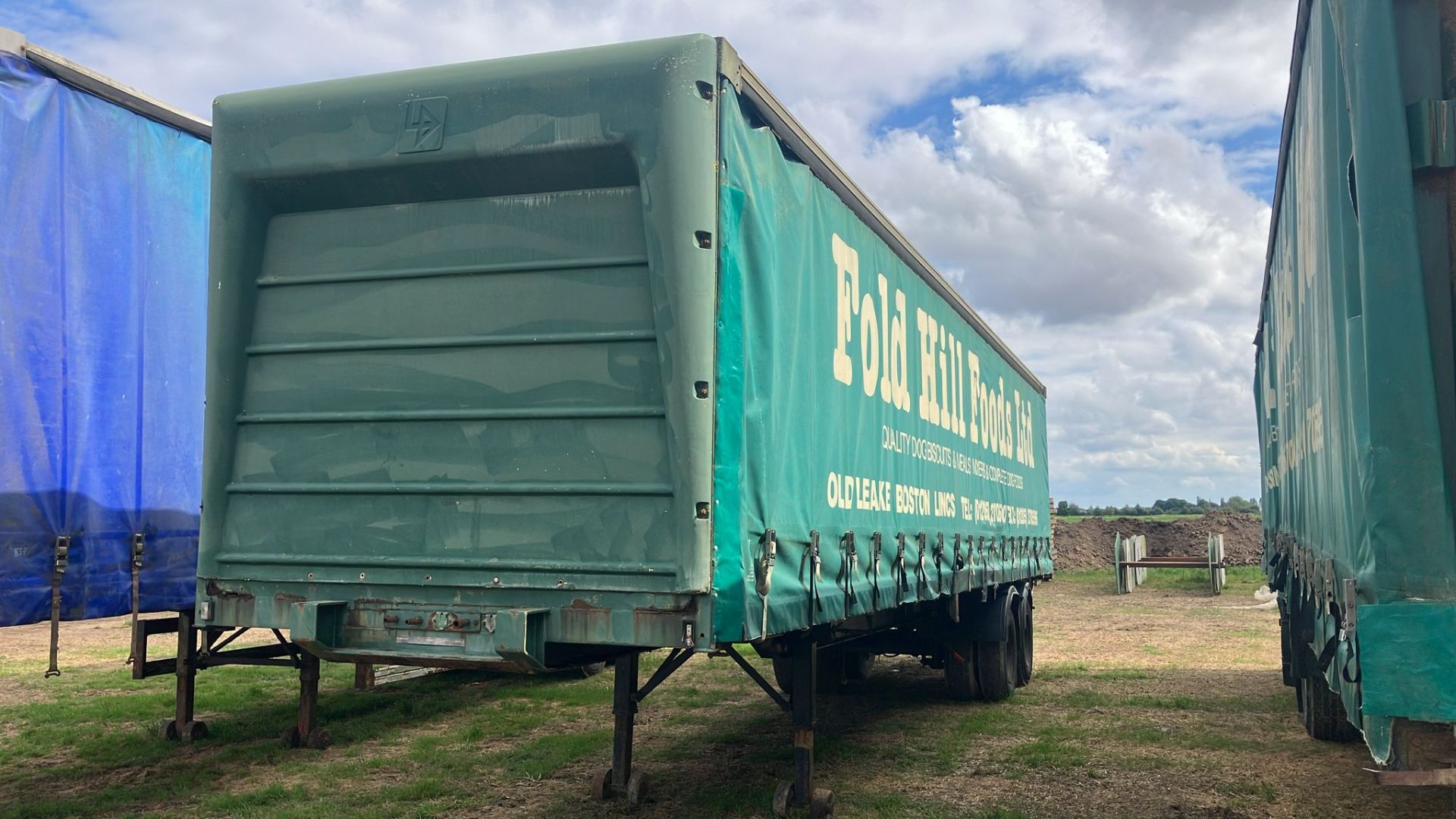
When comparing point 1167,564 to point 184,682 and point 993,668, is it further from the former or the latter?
point 184,682

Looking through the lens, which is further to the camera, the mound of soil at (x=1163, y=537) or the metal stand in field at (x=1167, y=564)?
the mound of soil at (x=1163, y=537)

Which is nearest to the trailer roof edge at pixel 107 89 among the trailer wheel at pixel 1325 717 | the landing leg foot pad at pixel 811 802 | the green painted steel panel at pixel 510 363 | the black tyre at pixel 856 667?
the green painted steel panel at pixel 510 363

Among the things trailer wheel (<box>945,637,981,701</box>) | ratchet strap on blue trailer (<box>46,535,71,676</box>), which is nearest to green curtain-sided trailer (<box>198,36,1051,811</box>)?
ratchet strap on blue trailer (<box>46,535,71,676</box>)

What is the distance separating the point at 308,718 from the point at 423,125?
538cm

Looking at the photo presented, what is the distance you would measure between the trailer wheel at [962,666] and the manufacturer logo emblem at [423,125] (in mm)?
7467

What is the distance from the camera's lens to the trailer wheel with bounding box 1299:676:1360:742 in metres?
8.26

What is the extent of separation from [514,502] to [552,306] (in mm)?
871

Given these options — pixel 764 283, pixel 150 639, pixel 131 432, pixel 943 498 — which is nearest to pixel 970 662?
pixel 943 498

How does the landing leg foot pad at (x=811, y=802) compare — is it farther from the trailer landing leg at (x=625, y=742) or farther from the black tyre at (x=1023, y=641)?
the black tyre at (x=1023, y=641)

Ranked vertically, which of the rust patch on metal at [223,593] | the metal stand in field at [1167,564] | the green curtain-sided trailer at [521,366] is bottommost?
the metal stand in field at [1167,564]

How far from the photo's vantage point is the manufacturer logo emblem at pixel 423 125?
488 centimetres

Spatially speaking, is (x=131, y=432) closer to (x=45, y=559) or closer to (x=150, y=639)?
(x=45, y=559)

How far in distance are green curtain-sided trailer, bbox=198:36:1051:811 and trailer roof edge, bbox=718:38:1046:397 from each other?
0.04 metres

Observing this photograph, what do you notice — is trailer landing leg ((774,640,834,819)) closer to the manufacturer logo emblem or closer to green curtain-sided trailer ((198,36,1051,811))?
green curtain-sided trailer ((198,36,1051,811))
